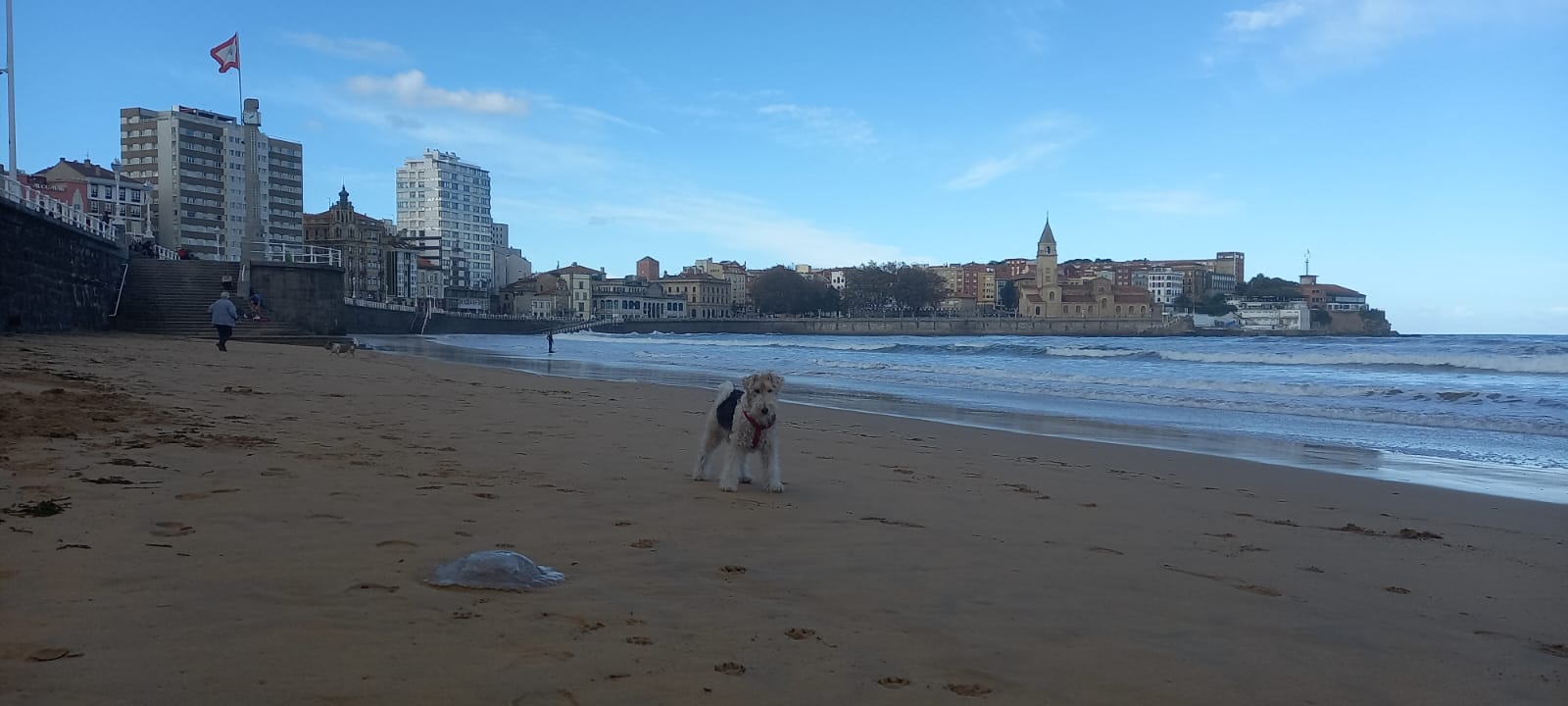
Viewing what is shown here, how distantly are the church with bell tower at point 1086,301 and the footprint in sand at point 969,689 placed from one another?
125128mm

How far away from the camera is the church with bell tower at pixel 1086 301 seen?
125m

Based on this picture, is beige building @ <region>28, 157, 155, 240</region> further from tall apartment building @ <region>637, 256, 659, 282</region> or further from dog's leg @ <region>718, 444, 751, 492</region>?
tall apartment building @ <region>637, 256, 659, 282</region>

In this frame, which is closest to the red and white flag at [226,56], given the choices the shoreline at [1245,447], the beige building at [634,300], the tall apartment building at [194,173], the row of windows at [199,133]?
the shoreline at [1245,447]

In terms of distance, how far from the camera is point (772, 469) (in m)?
5.64

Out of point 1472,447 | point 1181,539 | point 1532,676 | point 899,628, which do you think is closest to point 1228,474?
point 1181,539

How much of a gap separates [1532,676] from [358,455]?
5.69m

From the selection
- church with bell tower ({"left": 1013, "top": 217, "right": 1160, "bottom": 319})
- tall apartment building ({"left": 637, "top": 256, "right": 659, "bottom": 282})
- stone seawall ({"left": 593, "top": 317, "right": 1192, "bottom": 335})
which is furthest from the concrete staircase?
tall apartment building ({"left": 637, "top": 256, "right": 659, "bottom": 282})

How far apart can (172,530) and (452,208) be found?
175 meters

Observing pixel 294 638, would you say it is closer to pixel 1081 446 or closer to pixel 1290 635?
pixel 1290 635

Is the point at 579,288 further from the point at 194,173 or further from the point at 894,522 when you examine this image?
the point at 894,522

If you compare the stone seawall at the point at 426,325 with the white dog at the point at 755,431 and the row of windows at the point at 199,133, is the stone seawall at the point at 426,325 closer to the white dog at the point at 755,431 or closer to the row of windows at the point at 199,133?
the white dog at the point at 755,431

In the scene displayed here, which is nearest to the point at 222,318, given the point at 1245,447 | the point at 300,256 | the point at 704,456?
the point at 704,456

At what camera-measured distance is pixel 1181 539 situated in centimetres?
475

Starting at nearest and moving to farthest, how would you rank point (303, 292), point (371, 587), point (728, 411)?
point (371, 587) < point (728, 411) < point (303, 292)
